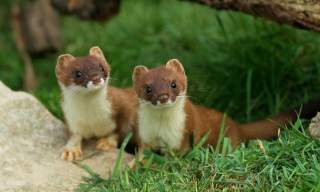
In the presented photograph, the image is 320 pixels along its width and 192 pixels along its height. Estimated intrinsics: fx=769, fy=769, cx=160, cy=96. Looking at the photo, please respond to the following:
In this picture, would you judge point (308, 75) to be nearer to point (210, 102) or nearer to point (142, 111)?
point (210, 102)

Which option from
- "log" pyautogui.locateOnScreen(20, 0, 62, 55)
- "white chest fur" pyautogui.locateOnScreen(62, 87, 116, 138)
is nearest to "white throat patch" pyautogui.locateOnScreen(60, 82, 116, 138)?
"white chest fur" pyautogui.locateOnScreen(62, 87, 116, 138)

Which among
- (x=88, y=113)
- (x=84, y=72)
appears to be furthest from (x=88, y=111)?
(x=84, y=72)

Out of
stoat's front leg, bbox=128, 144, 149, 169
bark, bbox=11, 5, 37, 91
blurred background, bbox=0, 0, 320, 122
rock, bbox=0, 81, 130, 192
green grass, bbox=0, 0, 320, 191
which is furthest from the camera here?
bark, bbox=11, 5, 37, 91

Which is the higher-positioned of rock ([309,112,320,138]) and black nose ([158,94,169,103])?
rock ([309,112,320,138])

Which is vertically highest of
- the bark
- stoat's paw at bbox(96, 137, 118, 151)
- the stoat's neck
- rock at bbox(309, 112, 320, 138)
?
rock at bbox(309, 112, 320, 138)

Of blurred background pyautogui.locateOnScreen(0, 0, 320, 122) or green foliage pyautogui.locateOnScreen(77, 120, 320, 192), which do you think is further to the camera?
blurred background pyautogui.locateOnScreen(0, 0, 320, 122)

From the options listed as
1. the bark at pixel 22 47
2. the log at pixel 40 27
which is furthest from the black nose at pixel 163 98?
the log at pixel 40 27

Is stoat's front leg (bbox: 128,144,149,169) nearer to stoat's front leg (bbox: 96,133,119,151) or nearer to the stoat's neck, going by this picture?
stoat's front leg (bbox: 96,133,119,151)

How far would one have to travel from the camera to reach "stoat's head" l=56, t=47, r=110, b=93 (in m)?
5.09

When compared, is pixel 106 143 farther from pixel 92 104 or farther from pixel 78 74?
pixel 78 74

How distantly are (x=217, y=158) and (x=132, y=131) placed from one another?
1133mm

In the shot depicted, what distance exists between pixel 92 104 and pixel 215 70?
5.62ft

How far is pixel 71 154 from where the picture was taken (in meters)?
5.25

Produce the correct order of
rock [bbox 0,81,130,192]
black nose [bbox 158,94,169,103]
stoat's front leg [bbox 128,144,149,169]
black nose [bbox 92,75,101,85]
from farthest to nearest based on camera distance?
black nose [bbox 92,75,101,85], stoat's front leg [bbox 128,144,149,169], black nose [bbox 158,94,169,103], rock [bbox 0,81,130,192]
